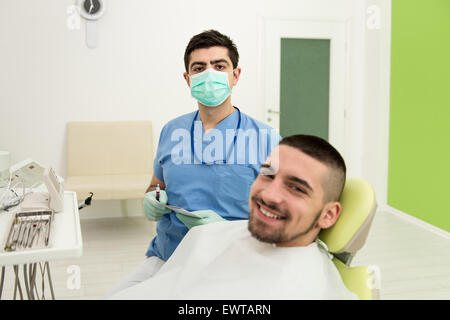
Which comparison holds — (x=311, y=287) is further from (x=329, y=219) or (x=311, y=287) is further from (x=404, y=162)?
(x=404, y=162)

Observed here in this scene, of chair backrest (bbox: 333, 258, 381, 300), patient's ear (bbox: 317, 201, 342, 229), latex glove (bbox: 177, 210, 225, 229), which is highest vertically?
patient's ear (bbox: 317, 201, 342, 229)

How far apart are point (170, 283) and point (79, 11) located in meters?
3.05

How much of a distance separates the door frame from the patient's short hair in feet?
9.69

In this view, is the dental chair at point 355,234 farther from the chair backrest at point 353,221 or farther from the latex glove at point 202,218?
the latex glove at point 202,218

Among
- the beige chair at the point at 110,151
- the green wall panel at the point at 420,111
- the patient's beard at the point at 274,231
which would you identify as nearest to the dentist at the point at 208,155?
the patient's beard at the point at 274,231

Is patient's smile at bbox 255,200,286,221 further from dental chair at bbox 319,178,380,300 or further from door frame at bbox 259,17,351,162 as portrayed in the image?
door frame at bbox 259,17,351,162

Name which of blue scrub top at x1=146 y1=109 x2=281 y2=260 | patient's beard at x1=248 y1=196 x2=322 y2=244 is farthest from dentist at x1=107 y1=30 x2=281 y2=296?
patient's beard at x1=248 y1=196 x2=322 y2=244

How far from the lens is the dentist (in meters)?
1.58

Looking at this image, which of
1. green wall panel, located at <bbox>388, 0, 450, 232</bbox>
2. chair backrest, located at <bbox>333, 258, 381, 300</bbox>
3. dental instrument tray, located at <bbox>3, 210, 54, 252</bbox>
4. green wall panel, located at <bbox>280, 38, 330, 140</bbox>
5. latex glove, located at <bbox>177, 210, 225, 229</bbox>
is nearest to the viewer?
chair backrest, located at <bbox>333, 258, 381, 300</bbox>

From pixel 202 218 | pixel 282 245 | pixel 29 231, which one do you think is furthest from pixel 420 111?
pixel 29 231

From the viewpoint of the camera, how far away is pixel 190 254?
4.08 ft

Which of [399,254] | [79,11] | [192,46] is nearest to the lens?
[192,46]
